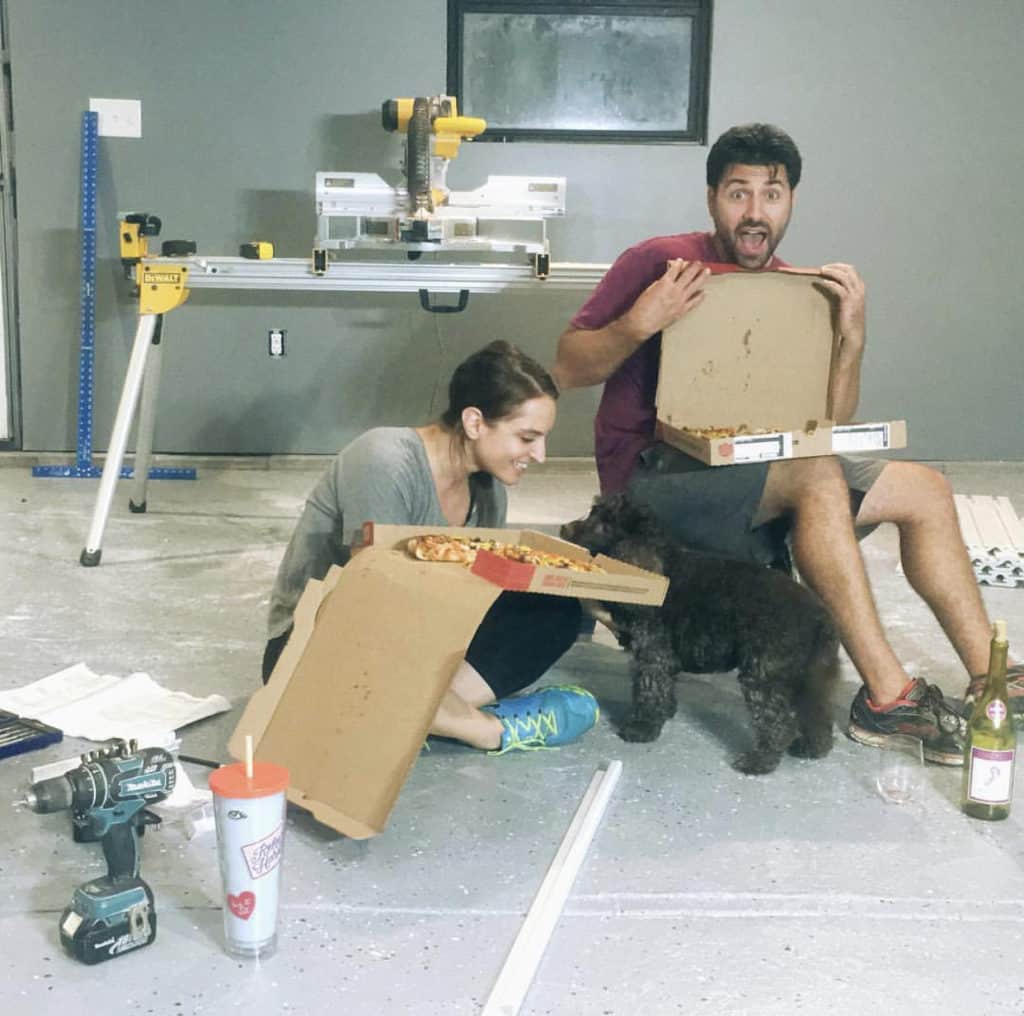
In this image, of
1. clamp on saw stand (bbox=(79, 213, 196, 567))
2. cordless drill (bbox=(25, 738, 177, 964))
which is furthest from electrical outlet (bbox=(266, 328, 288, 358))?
cordless drill (bbox=(25, 738, 177, 964))

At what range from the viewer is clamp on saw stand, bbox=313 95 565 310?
379 cm

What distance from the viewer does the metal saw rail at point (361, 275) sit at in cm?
367

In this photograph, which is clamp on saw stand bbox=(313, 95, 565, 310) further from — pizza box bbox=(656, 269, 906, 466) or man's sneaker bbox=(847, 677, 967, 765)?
man's sneaker bbox=(847, 677, 967, 765)

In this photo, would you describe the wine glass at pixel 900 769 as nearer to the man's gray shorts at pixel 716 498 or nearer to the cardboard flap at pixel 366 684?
the man's gray shorts at pixel 716 498

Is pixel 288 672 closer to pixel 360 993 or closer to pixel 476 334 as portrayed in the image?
pixel 360 993

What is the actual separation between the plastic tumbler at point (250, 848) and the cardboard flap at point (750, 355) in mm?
1334

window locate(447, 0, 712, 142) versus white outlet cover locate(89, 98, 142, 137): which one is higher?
window locate(447, 0, 712, 142)

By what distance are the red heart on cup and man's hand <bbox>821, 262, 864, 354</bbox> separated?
1.66 meters

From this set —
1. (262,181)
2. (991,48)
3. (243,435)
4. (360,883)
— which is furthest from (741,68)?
(360,883)

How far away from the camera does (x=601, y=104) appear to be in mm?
4898

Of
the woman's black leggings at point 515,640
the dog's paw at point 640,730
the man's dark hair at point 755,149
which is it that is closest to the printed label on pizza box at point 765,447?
the woman's black leggings at point 515,640

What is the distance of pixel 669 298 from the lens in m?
2.52

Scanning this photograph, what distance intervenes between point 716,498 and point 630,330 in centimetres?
38

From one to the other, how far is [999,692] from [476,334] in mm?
3303
